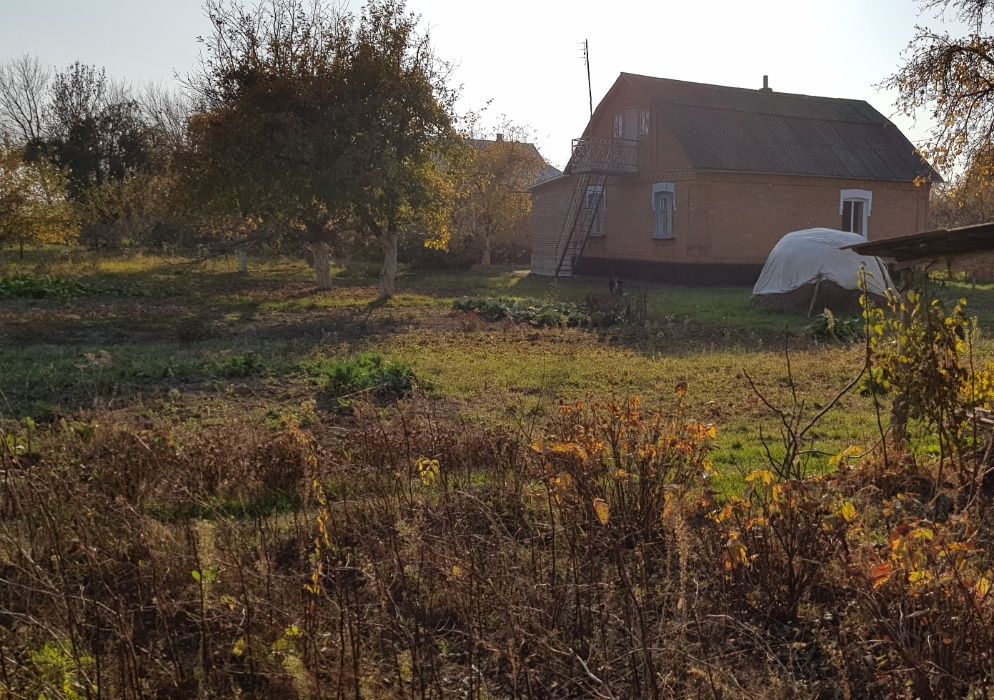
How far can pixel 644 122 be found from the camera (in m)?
31.6

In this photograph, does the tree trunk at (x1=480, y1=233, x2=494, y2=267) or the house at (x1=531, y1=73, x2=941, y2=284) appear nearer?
the house at (x1=531, y1=73, x2=941, y2=284)

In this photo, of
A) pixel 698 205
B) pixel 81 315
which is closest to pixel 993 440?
pixel 81 315

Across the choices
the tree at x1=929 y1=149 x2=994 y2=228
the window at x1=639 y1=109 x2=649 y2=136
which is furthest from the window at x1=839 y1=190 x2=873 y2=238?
the window at x1=639 y1=109 x2=649 y2=136

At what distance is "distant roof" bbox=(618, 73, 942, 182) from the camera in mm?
29844

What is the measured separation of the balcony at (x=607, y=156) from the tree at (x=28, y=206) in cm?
1783

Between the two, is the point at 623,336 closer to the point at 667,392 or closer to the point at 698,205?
the point at 667,392

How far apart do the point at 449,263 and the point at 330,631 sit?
114ft

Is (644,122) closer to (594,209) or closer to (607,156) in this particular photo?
(607,156)

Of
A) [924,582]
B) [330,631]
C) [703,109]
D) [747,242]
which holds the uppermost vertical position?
[703,109]

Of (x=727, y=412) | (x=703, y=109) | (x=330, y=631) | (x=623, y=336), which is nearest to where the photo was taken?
(x=330, y=631)

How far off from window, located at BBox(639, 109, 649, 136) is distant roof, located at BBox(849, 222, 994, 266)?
84.1 feet

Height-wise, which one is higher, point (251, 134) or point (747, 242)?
point (251, 134)

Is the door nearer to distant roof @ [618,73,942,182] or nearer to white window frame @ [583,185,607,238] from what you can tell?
distant roof @ [618,73,942,182]

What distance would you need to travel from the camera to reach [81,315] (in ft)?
58.1
